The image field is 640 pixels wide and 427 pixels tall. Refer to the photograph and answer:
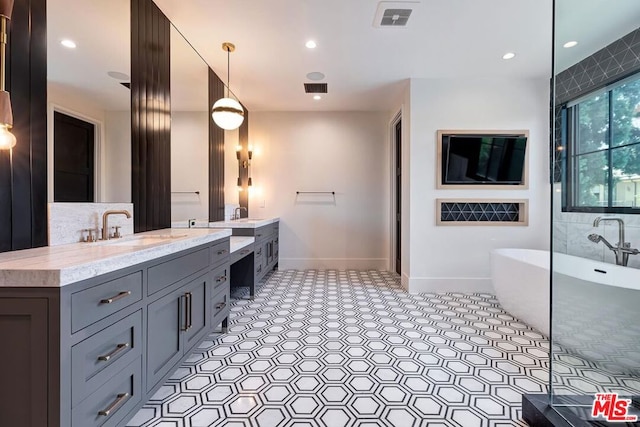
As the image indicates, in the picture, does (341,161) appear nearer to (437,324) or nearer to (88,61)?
(437,324)

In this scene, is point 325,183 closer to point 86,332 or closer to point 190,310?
point 190,310

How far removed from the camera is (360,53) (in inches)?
115

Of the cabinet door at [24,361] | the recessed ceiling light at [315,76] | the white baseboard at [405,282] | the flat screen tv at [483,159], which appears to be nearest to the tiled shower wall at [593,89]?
the flat screen tv at [483,159]

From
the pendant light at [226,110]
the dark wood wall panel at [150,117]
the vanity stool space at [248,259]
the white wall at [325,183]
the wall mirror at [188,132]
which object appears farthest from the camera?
the white wall at [325,183]

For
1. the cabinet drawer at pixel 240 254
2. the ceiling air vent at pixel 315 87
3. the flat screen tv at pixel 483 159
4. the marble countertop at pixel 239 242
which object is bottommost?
the cabinet drawer at pixel 240 254

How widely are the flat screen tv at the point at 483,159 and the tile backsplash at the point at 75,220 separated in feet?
11.2

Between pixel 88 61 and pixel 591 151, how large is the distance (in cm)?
385

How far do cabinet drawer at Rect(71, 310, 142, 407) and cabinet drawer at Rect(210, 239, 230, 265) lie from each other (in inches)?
31.9

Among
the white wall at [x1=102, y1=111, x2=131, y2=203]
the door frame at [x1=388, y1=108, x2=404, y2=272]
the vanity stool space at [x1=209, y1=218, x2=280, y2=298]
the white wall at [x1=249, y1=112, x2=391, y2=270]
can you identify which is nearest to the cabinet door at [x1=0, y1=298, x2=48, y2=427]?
the white wall at [x1=102, y1=111, x2=131, y2=203]

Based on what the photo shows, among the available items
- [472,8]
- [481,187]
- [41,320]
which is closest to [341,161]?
[481,187]

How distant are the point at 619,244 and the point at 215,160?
4060mm

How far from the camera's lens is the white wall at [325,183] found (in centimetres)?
473

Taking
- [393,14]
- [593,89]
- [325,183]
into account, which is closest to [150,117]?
[393,14]

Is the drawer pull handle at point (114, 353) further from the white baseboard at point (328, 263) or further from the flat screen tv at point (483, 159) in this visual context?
the white baseboard at point (328, 263)
